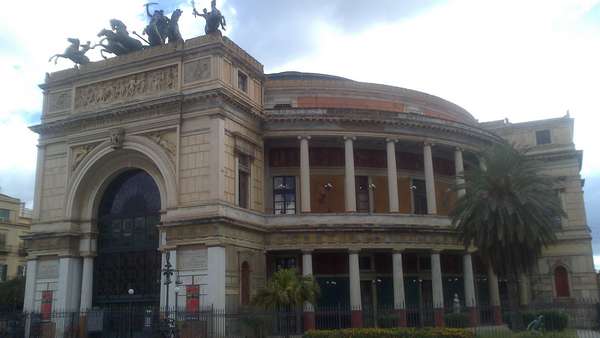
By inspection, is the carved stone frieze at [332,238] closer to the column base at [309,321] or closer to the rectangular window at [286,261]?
the rectangular window at [286,261]

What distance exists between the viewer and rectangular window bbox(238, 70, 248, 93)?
1481 inches

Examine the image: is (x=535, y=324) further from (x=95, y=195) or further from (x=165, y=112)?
(x=95, y=195)

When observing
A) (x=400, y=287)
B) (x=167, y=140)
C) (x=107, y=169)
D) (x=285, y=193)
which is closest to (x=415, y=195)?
(x=400, y=287)

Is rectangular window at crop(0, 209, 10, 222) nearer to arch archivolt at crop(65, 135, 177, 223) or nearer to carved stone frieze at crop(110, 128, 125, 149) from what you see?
arch archivolt at crop(65, 135, 177, 223)

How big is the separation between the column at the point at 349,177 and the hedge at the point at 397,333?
39.3 feet

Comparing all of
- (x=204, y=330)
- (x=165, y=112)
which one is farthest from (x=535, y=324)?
(x=165, y=112)

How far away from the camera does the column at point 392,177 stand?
38.9 m

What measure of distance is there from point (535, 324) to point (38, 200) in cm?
2937

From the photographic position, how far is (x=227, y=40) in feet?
118

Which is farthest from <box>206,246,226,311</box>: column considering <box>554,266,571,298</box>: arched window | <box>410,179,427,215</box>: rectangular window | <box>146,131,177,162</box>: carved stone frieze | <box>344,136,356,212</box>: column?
<box>554,266,571,298</box>: arched window

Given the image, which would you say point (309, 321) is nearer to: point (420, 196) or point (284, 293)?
point (284, 293)

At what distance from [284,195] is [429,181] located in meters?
9.27

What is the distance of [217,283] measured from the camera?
105 feet

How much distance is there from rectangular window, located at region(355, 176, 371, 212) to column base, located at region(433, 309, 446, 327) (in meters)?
8.12
